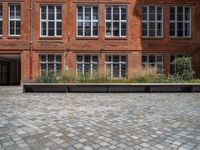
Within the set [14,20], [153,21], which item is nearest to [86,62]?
[153,21]

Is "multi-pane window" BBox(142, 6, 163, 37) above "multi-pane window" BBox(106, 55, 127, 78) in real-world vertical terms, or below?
above

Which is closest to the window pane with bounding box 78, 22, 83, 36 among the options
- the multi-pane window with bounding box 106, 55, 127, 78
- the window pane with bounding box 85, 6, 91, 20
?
the window pane with bounding box 85, 6, 91, 20

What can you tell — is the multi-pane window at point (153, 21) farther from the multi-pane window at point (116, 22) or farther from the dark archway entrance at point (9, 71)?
the dark archway entrance at point (9, 71)

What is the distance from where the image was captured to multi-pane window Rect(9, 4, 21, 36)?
A: 27.1 metres

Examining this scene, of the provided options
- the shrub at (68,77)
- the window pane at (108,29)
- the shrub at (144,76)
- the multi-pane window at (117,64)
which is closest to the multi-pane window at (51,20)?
→ the window pane at (108,29)

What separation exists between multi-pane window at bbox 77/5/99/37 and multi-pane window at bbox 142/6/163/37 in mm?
4150

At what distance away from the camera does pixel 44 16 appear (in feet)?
88.8

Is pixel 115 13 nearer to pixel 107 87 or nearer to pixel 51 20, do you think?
pixel 51 20

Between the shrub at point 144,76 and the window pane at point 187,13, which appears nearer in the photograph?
the shrub at point 144,76

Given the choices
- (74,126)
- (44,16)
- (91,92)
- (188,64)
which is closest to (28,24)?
(44,16)

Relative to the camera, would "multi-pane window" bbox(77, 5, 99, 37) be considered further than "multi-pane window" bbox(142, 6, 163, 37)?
No

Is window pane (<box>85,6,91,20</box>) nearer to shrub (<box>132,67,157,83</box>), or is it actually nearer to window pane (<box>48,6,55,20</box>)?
window pane (<box>48,6,55,20</box>)

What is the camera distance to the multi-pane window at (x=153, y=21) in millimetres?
27438

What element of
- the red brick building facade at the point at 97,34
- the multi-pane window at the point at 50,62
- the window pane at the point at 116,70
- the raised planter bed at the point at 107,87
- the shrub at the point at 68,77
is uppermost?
the red brick building facade at the point at 97,34
